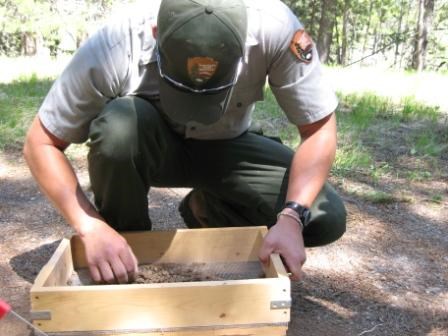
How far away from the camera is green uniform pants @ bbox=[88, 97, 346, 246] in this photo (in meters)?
1.87

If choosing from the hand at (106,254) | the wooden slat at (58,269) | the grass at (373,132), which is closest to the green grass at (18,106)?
the grass at (373,132)

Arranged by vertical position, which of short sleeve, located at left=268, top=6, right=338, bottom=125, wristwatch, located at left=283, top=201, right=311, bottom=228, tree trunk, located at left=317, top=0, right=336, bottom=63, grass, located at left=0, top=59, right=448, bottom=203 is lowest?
tree trunk, located at left=317, top=0, right=336, bottom=63

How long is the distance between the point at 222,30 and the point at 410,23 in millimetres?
38074

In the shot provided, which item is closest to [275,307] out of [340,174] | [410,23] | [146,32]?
[146,32]

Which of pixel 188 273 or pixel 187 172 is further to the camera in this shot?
pixel 187 172

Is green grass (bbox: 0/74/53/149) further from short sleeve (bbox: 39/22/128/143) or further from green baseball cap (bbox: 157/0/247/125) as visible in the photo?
green baseball cap (bbox: 157/0/247/125)

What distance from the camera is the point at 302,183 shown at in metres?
1.91

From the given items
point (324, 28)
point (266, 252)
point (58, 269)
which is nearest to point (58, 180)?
point (58, 269)

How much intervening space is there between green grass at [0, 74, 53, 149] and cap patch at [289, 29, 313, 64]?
9.54 feet

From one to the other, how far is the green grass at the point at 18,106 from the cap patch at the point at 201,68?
289cm

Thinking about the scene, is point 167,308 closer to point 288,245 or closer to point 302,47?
point 288,245

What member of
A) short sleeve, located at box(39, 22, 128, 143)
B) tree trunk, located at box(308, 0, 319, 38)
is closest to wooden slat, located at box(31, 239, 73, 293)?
short sleeve, located at box(39, 22, 128, 143)

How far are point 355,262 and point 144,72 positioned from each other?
1341mm

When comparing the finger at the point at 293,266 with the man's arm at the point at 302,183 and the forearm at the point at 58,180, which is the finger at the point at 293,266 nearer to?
the man's arm at the point at 302,183
